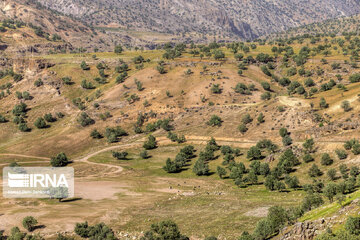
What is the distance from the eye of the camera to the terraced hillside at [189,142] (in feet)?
200

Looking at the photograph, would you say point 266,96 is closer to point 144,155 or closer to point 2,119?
point 144,155

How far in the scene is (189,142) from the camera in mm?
130625

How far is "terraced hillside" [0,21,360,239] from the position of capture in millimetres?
60812

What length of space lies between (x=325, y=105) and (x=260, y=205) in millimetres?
73368

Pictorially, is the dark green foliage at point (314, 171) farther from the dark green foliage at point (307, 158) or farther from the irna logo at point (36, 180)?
the irna logo at point (36, 180)

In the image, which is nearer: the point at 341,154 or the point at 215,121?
the point at 341,154

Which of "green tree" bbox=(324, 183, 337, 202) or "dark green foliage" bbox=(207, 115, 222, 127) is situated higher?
"dark green foliage" bbox=(207, 115, 222, 127)

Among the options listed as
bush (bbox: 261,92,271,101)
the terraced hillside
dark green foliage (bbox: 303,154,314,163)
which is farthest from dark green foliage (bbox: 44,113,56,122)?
dark green foliage (bbox: 303,154,314,163)

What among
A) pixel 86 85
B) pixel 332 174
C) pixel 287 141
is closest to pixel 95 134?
pixel 86 85

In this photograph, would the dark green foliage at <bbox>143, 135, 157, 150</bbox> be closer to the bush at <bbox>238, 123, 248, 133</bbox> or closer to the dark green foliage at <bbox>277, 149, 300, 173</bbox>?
the bush at <bbox>238, 123, 248, 133</bbox>

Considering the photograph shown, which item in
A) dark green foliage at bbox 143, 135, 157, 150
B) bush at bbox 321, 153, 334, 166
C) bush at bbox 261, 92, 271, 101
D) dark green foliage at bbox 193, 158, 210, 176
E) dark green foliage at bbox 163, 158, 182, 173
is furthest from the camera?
bush at bbox 261, 92, 271, 101

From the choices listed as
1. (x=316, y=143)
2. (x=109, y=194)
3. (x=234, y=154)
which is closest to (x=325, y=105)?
(x=316, y=143)

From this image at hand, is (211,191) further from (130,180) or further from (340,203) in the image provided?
(340,203)

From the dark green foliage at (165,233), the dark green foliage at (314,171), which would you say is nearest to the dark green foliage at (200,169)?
the dark green foliage at (314,171)
